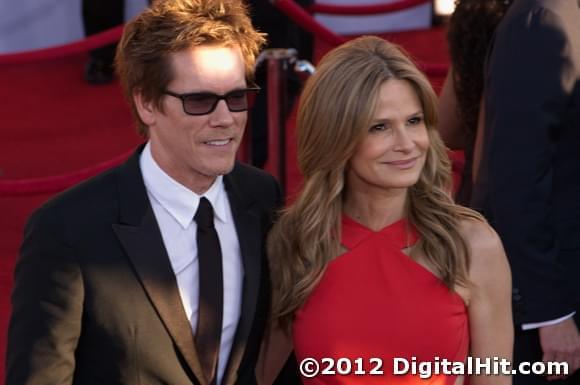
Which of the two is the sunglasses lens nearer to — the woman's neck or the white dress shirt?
the white dress shirt

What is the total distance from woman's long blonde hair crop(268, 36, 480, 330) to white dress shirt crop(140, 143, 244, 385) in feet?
0.59

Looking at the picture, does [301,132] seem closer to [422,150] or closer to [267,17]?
[422,150]

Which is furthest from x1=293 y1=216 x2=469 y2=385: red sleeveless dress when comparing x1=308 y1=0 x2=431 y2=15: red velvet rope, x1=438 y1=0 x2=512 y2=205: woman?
x1=308 y1=0 x2=431 y2=15: red velvet rope

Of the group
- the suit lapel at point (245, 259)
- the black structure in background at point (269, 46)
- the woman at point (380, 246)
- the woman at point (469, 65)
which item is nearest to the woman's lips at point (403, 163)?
the woman at point (380, 246)

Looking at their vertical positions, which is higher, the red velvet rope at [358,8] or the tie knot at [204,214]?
the tie knot at [204,214]

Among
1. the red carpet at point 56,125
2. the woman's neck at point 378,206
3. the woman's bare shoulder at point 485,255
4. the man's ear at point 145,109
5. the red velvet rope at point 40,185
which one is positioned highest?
the man's ear at point 145,109

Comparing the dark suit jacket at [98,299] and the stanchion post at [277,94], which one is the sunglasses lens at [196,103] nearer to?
the dark suit jacket at [98,299]

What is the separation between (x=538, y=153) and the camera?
8.63 feet

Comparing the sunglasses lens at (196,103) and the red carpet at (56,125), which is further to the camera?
the red carpet at (56,125)

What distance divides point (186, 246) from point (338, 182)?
420 millimetres

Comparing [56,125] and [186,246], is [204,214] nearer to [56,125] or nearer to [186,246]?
[186,246]

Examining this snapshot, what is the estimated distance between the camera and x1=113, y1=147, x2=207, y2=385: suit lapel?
2.17m

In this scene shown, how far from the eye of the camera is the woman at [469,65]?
10.6 feet

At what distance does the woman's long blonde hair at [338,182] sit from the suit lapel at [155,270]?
12.7 inches
